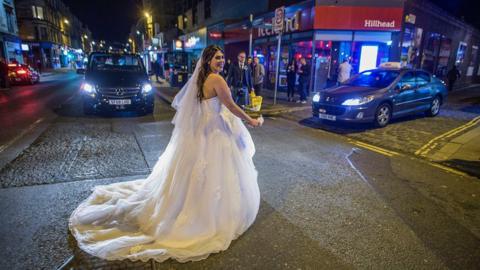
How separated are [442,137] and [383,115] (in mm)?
1569

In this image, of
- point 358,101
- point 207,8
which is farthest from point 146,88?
point 207,8

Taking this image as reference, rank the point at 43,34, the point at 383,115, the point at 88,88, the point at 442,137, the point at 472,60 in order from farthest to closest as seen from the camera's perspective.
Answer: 1. the point at 43,34
2. the point at 472,60
3. the point at 88,88
4. the point at 383,115
5. the point at 442,137

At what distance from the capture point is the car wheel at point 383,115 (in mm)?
8555

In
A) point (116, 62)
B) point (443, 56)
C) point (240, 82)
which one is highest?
point (443, 56)

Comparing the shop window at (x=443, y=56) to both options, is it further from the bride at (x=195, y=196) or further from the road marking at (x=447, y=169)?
the bride at (x=195, y=196)

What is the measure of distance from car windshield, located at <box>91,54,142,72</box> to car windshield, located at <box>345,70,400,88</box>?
7.39 meters

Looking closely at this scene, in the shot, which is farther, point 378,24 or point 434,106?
point 378,24

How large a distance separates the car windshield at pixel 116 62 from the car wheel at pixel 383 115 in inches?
314

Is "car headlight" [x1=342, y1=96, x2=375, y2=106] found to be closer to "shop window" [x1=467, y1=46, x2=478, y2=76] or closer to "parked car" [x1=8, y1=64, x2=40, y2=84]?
"parked car" [x1=8, y1=64, x2=40, y2=84]

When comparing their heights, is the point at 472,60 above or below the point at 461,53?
below

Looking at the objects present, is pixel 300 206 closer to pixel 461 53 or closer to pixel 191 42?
pixel 461 53

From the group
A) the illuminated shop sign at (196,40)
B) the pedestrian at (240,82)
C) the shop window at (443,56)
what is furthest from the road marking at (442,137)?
the illuminated shop sign at (196,40)

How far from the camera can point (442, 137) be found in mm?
7844

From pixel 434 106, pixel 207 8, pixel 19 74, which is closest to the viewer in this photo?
pixel 434 106
